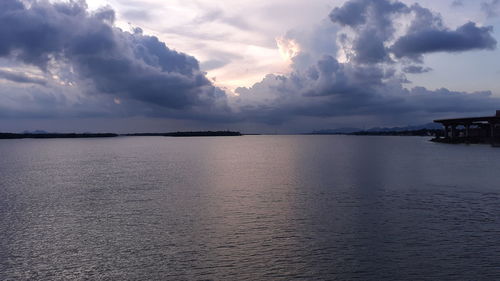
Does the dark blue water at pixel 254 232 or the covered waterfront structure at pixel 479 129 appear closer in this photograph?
the dark blue water at pixel 254 232

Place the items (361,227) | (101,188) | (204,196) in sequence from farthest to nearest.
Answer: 1. (101,188)
2. (204,196)
3. (361,227)

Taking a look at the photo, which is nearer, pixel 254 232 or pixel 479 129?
pixel 254 232

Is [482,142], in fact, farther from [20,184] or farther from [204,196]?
[20,184]

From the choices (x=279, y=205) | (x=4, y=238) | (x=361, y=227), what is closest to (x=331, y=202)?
(x=279, y=205)

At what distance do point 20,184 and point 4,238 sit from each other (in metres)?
31.5

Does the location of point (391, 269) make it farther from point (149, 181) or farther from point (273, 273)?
point (149, 181)

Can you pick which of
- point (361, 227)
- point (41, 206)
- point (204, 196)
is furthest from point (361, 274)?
point (41, 206)

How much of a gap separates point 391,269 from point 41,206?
3071 cm

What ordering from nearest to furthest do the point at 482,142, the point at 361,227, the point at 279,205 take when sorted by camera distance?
1. the point at 361,227
2. the point at 279,205
3. the point at 482,142

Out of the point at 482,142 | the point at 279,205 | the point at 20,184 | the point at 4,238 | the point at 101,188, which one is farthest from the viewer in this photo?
the point at 482,142

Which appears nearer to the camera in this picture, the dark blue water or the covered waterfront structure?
the dark blue water

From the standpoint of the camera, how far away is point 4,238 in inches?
955

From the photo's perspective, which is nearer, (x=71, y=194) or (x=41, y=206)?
(x=41, y=206)

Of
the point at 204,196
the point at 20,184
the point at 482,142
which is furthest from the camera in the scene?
the point at 482,142
